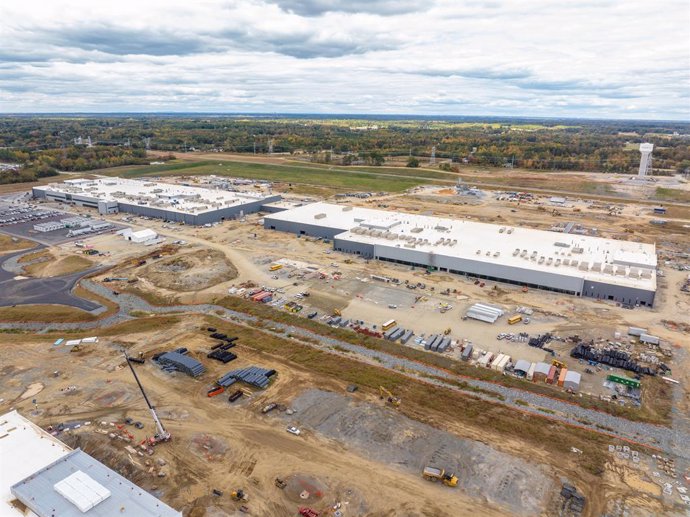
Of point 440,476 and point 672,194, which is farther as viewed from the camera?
point 672,194

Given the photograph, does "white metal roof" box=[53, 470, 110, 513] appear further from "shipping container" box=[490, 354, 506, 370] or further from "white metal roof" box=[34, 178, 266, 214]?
"white metal roof" box=[34, 178, 266, 214]

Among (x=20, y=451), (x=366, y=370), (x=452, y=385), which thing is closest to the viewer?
(x=20, y=451)

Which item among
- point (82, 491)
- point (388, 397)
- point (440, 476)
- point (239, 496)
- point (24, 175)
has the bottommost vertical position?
point (239, 496)

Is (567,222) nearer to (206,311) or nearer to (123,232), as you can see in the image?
(206,311)

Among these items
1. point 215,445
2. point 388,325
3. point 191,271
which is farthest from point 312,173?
point 215,445

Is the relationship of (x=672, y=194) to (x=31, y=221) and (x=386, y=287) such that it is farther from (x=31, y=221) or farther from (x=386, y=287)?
(x=31, y=221)

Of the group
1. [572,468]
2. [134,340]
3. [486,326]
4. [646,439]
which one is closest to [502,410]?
[572,468]
